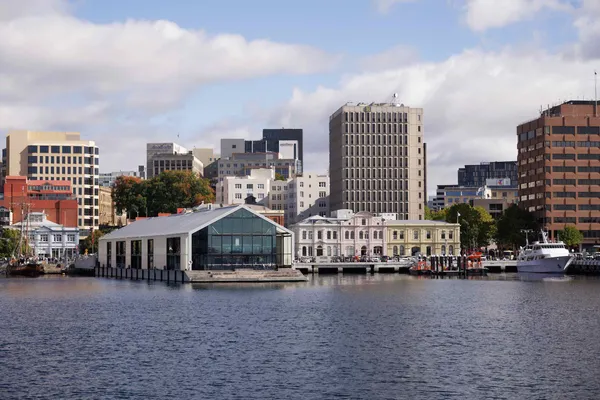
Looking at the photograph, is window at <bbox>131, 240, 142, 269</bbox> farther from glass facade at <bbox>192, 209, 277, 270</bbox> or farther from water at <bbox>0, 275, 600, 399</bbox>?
water at <bbox>0, 275, 600, 399</bbox>

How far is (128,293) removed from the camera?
138750 mm

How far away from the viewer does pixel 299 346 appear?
77.7 meters

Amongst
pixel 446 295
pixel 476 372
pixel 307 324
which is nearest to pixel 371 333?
pixel 307 324

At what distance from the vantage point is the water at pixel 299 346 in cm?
5994

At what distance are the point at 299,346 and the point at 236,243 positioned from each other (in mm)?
86680

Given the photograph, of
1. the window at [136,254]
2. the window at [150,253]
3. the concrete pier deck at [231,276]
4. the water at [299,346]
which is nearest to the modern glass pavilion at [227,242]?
the concrete pier deck at [231,276]

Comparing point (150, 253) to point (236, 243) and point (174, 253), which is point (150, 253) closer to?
point (174, 253)

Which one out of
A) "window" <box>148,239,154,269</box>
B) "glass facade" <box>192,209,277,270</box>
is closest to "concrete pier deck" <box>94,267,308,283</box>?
"glass facade" <box>192,209,277,270</box>

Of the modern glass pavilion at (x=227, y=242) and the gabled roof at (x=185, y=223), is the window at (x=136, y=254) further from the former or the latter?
the modern glass pavilion at (x=227, y=242)

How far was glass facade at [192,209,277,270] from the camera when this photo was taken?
162375mm

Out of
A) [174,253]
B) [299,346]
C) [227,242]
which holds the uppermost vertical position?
[227,242]

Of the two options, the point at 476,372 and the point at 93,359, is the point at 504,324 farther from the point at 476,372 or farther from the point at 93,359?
the point at 93,359

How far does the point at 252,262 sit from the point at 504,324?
7530cm

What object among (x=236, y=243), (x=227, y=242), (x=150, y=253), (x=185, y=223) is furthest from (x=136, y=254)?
(x=236, y=243)
